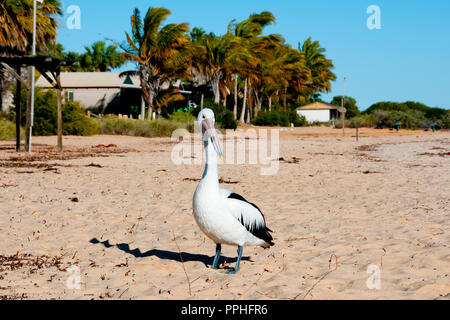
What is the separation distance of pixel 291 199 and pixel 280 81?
52.6m

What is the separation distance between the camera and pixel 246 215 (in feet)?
14.5

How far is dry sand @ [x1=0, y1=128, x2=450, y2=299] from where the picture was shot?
4.11 meters

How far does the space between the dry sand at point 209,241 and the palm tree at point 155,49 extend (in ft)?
93.9

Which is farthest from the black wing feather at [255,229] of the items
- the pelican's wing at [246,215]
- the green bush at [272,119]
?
the green bush at [272,119]

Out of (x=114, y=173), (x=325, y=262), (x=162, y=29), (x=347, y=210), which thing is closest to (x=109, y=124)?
(x=162, y=29)

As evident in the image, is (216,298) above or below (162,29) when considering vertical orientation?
below

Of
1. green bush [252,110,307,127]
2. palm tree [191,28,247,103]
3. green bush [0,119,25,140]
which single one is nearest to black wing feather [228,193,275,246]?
green bush [0,119,25,140]

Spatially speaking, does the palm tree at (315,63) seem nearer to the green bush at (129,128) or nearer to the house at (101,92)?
the house at (101,92)

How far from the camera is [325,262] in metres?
4.90

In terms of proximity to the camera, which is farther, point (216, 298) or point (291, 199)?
point (291, 199)

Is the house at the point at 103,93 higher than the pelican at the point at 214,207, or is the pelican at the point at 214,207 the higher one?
the house at the point at 103,93

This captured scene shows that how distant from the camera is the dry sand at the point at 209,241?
4.11 meters
